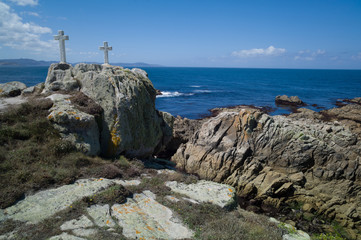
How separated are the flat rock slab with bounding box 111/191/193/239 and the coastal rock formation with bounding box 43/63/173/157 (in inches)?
265

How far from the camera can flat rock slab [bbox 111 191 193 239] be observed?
8.73 metres

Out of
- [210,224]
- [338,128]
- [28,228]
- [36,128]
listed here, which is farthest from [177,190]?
[338,128]

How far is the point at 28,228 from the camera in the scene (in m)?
7.91

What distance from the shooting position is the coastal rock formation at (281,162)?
18266 millimetres

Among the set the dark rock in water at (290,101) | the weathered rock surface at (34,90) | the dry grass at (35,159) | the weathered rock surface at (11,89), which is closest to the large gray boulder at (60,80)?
the weathered rock surface at (34,90)

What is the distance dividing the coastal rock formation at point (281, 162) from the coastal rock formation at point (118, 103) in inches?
223

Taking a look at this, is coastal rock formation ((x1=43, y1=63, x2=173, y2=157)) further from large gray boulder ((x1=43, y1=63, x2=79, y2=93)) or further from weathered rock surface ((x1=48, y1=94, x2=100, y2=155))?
weathered rock surface ((x1=48, y1=94, x2=100, y2=155))

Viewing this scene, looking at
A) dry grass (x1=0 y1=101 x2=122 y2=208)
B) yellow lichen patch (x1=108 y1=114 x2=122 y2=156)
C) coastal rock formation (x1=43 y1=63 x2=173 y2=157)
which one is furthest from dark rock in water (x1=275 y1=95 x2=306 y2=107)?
dry grass (x1=0 y1=101 x2=122 y2=208)

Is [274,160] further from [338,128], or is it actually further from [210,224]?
[210,224]

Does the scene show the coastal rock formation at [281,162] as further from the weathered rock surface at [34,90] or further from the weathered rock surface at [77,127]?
the weathered rock surface at [34,90]

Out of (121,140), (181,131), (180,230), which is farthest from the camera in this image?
(181,131)

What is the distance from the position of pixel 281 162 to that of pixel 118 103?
1584cm

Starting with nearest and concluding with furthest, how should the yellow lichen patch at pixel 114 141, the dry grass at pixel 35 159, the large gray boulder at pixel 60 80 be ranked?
the dry grass at pixel 35 159 → the yellow lichen patch at pixel 114 141 → the large gray boulder at pixel 60 80

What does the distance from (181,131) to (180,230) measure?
862 inches
